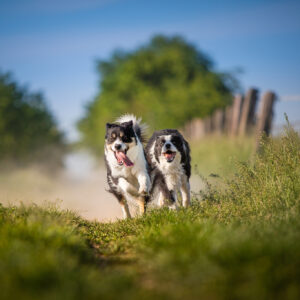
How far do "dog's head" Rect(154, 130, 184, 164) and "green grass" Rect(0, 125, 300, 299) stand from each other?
118cm

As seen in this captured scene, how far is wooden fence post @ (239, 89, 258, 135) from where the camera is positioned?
39.3ft

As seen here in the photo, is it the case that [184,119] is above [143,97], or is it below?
below

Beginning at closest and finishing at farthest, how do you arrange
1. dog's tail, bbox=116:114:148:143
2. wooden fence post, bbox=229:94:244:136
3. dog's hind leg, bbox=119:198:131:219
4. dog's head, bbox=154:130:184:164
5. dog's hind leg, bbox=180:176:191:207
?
dog's head, bbox=154:130:184:164
dog's hind leg, bbox=180:176:191:207
dog's hind leg, bbox=119:198:131:219
dog's tail, bbox=116:114:148:143
wooden fence post, bbox=229:94:244:136

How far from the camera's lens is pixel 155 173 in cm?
661

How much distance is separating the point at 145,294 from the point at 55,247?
48.4 inches

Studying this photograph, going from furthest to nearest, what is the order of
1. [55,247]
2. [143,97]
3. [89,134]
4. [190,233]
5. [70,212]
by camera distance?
[89,134]
[143,97]
[70,212]
[190,233]
[55,247]

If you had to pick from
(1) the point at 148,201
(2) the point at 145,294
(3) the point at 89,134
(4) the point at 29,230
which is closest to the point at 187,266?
(2) the point at 145,294

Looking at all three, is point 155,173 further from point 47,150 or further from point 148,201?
point 47,150

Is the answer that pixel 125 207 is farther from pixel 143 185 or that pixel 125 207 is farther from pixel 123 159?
pixel 123 159

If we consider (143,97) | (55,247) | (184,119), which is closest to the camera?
(55,247)

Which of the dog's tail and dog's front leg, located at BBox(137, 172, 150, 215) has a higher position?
the dog's tail

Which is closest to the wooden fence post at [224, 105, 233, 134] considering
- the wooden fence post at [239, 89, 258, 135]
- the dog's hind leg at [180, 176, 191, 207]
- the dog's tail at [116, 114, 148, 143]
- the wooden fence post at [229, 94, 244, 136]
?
the wooden fence post at [229, 94, 244, 136]

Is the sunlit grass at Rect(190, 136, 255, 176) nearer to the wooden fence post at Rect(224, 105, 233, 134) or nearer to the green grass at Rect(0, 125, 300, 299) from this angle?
the wooden fence post at Rect(224, 105, 233, 134)

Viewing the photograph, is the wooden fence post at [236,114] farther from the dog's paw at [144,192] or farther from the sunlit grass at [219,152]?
the dog's paw at [144,192]
